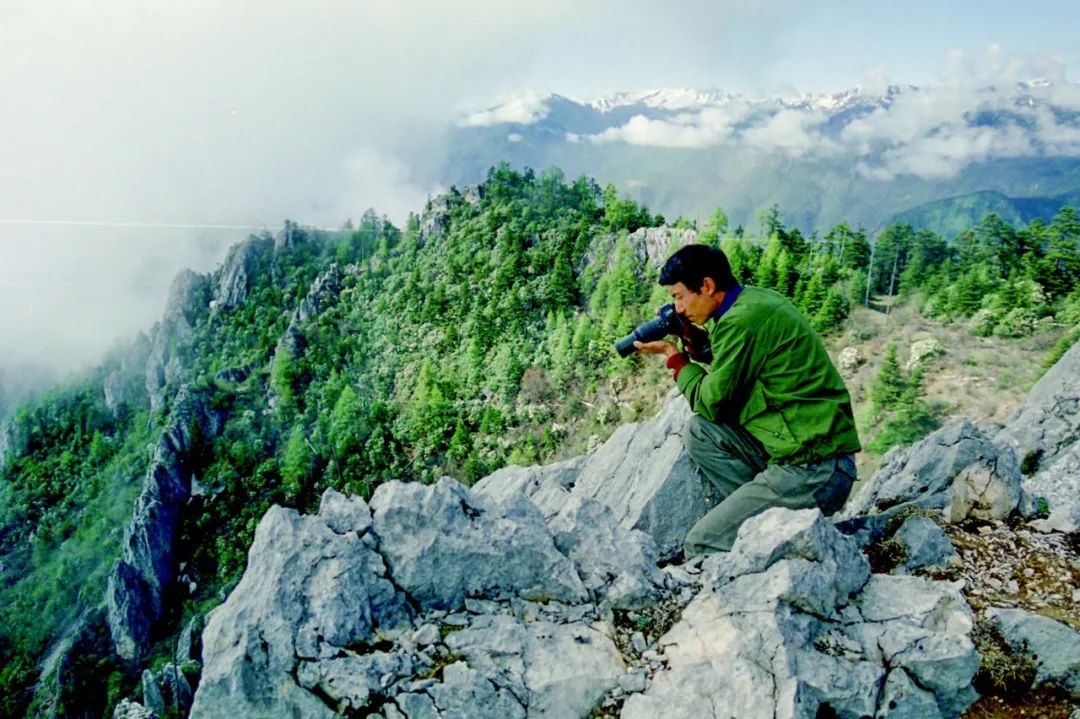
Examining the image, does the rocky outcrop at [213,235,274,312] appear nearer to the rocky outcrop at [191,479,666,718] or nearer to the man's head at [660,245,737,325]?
the rocky outcrop at [191,479,666,718]

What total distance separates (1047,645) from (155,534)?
294 feet

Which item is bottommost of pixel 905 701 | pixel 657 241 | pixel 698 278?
pixel 657 241

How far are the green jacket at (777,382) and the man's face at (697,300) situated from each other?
0.11 meters

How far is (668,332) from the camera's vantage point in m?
7.20

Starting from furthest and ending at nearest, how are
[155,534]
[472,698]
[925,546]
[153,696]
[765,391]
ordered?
[155,534], [153,696], [925,546], [765,391], [472,698]

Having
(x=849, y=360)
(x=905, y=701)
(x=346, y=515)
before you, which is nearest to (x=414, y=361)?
(x=849, y=360)

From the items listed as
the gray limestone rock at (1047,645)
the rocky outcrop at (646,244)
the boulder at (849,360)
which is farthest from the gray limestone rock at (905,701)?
the rocky outcrop at (646,244)

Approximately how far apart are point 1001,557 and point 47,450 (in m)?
139

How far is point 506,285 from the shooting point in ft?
253

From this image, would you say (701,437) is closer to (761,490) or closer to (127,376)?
(761,490)

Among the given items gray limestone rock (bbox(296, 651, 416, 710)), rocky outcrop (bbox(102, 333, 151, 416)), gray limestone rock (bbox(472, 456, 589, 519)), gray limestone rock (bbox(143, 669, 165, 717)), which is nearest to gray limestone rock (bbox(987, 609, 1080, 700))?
gray limestone rock (bbox(296, 651, 416, 710))

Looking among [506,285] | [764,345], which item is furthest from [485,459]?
[764,345]

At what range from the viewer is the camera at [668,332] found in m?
Result: 7.10

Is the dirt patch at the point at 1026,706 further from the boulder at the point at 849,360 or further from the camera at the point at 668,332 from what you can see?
the boulder at the point at 849,360
